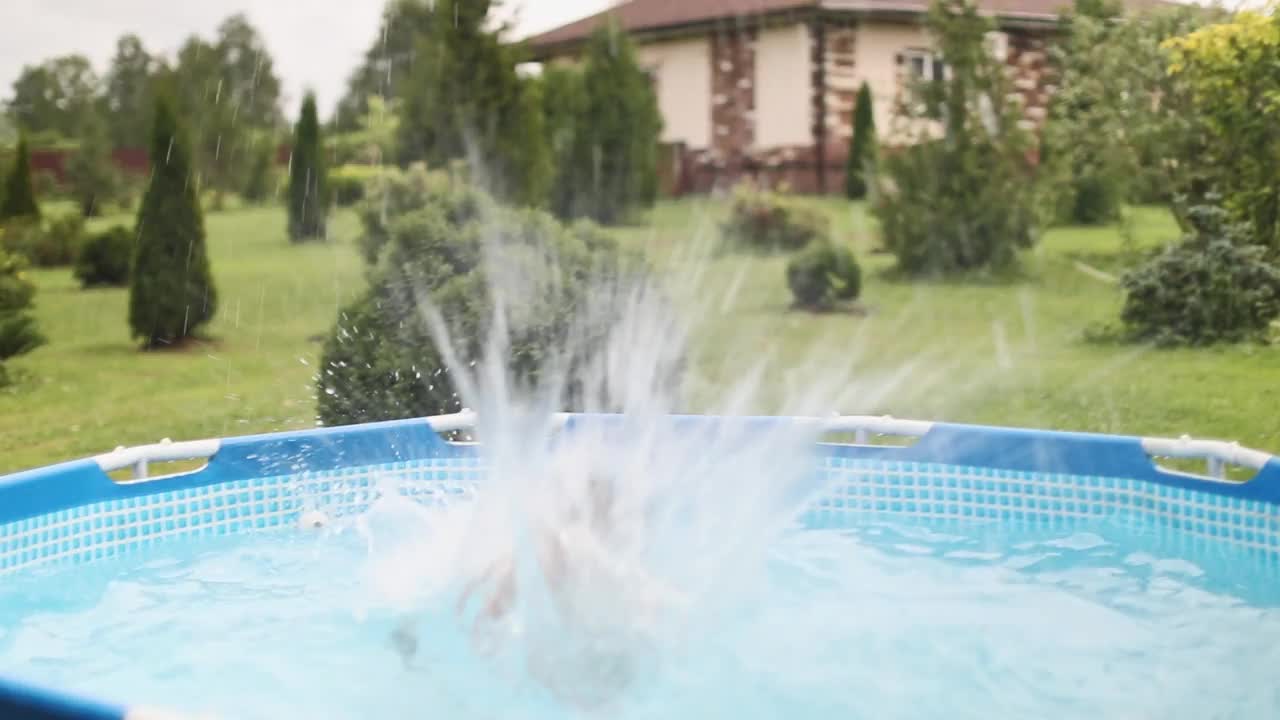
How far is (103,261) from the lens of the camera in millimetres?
12422

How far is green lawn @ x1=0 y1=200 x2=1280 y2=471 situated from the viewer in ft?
26.4

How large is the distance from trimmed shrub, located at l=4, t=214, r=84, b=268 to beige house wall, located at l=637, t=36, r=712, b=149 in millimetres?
7053

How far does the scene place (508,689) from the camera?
11.7 feet

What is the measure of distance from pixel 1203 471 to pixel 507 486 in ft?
13.4

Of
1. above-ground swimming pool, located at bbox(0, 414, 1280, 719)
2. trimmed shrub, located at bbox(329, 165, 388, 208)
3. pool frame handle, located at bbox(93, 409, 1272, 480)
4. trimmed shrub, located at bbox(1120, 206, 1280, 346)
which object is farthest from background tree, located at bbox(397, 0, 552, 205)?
above-ground swimming pool, located at bbox(0, 414, 1280, 719)

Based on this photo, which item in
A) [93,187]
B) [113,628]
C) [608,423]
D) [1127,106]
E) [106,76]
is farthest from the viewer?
[106,76]

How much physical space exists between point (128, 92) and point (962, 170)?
15.7 meters

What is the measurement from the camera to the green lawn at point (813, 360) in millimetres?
8047

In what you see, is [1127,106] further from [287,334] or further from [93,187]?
[93,187]

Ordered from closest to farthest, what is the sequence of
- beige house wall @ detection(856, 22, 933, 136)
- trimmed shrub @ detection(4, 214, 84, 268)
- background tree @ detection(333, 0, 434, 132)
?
1. trimmed shrub @ detection(4, 214, 84, 268)
2. background tree @ detection(333, 0, 434, 132)
3. beige house wall @ detection(856, 22, 933, 136)

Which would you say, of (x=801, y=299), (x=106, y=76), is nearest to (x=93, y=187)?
(x=106, y=76)

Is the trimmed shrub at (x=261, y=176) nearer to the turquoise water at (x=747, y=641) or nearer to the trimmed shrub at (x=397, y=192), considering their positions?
the trimmed shrub at (x=397, y=192)

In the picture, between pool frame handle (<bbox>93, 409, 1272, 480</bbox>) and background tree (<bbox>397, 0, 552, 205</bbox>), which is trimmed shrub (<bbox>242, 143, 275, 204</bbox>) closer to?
background tree (<bbox>397, 0, 552, 205</bbox>)

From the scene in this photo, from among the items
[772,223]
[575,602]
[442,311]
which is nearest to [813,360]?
[442,311]
